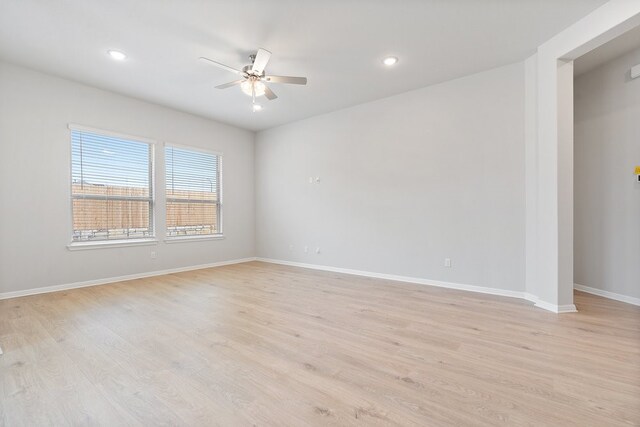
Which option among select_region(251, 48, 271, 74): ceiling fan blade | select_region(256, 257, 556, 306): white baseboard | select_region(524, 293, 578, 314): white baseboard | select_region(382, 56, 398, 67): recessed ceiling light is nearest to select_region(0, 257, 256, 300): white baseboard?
select_region(256, 257, 556, 306): white baseboard

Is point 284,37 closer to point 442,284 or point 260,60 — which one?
point 260,60

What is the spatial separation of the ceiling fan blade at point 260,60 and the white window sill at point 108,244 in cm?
346

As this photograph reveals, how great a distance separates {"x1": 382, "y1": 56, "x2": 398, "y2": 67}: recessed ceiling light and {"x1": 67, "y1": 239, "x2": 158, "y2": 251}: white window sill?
15.1ft

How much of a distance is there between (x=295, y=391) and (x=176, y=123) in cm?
510

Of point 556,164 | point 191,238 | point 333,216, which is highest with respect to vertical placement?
point 556,164

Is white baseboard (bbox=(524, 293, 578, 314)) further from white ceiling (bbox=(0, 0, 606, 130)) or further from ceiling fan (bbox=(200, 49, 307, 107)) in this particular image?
ceiling fan (bbox=(200, 49, 307, 107))

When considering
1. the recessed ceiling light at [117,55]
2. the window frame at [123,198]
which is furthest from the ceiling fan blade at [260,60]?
the window frame at [123,198]

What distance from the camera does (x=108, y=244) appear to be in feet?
14.3

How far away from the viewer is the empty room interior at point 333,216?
5.62 ft

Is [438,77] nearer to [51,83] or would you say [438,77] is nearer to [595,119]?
[595,119]

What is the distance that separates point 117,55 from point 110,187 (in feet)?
6.81

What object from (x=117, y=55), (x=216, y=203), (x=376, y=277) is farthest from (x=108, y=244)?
(x=376, y=277)

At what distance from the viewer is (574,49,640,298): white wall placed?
3.30 m

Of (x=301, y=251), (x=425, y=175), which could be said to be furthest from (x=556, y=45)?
(x=301, y=251)
